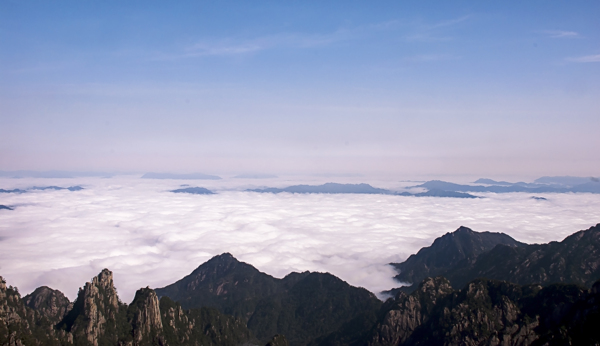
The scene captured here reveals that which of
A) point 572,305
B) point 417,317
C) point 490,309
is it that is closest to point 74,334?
point 417,317

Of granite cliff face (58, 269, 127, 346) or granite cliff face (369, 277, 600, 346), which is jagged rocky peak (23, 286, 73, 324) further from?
granite cliff face (369, 277, 600, 346)

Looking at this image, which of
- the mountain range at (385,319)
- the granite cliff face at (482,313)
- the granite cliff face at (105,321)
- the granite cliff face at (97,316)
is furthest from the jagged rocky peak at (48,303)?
the granite cliff face at (482,313)

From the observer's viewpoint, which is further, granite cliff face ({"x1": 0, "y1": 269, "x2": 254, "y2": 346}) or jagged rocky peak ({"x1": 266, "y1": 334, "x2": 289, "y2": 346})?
jagged rocky peak ({"x1": 266, "y1": 334, "x2": 289, "y2": 346})

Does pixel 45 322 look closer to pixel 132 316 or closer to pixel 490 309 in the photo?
pixel 132 316

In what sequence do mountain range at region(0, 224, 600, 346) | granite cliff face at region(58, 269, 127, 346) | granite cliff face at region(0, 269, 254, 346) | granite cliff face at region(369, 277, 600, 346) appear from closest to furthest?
1. granite cliff face at region(0, 269, 254, 346)
2. mountain range at region(0, 224, 600, 346)
3. granite cliff face at region(58, 269, 127, 346)
4. granite cliff face at region(369, 277, 600, 346)

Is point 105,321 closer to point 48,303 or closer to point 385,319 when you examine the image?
point 48,303

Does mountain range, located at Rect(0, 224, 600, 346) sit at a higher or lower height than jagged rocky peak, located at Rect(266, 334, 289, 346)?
higher

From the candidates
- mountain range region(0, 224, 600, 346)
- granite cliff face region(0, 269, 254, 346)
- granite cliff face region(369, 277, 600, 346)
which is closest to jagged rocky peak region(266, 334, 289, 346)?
mountain range region(0, 224, 600, 346)

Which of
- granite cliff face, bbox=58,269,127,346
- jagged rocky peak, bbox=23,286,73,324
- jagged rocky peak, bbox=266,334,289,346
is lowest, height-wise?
jagged rocky peak, bbox=266,334,289,346
